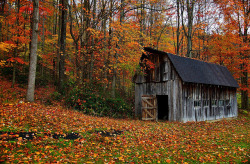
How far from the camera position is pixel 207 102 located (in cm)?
1727

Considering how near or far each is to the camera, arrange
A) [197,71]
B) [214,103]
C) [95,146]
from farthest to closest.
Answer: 1. [214,103]
2. [197,71]
3. [95,146]

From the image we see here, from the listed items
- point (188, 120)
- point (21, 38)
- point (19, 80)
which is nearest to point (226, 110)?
point (188, 120)

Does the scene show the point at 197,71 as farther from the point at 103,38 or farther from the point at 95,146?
the point at 95,146

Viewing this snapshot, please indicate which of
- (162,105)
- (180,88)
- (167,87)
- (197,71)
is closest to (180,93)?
(180,88)

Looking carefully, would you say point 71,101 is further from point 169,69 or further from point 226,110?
point 226,110

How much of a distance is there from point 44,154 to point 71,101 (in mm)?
9026

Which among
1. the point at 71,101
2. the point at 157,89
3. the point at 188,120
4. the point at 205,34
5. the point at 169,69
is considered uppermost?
the point at 205,34

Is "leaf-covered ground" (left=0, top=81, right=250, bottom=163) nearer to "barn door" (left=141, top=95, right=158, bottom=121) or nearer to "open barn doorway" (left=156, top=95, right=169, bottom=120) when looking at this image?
"barn door" (left=141, top=95, right=158, bottom=121)

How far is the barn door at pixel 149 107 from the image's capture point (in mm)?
15652

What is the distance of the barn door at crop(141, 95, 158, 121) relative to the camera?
15652 millimetres

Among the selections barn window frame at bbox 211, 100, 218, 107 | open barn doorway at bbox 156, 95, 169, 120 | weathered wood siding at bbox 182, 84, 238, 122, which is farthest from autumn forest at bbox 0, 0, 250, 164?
open barn doorway at bbox 156, 95, 169, 120

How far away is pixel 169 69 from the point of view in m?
15.6

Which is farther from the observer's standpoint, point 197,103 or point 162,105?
point 162,105

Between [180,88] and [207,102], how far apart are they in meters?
4.46
